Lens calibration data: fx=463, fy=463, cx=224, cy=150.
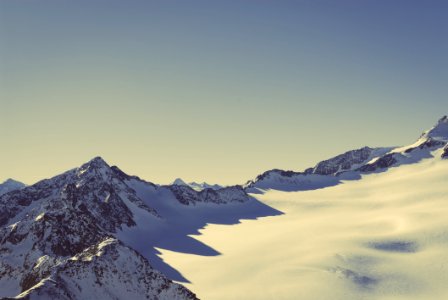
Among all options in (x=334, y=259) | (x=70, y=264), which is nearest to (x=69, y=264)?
(x=70, y=264)

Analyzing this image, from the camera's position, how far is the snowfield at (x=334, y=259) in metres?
82.5

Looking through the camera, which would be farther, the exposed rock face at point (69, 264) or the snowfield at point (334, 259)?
the snowfield at point (334, 259)

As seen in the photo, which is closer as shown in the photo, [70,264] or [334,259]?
[70,264]

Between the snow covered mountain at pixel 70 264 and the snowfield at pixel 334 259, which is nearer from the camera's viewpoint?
the snow covered mountain at pixel 70 264

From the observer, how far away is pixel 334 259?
334 feet

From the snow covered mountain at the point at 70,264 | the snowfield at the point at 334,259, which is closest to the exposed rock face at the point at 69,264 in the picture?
the snow covered mountain at the point at 70,264

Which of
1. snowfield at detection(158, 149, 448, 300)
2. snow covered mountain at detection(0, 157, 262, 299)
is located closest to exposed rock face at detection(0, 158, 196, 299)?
snow covered mountain at detection(0, 157, 262, 299)

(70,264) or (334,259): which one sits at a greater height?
(70,264)

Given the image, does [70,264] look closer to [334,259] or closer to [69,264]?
[69,264]

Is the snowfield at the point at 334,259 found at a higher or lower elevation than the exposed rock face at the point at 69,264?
lower

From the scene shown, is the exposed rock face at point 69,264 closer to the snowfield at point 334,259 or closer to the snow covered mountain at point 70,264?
the snow covered mountain at point 70,264

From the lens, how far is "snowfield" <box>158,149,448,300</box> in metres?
82.5

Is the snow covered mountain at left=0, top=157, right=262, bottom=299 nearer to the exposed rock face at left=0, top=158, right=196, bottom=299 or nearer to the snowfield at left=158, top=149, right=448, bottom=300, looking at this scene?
the exposed rock face at left=0, top=158, right=196, bottom=299

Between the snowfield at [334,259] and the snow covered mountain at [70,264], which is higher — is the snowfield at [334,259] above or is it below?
below
